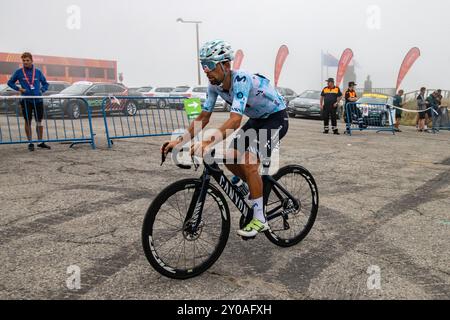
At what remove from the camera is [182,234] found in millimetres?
3357

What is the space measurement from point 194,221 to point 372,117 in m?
13.7

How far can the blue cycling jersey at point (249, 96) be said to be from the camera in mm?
3189

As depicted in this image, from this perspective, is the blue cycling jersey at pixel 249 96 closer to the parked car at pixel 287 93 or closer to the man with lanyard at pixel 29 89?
the man with lanyard at pixel 29 89

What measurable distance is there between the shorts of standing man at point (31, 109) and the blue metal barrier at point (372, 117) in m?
10.2

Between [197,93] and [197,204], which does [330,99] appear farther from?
[197,93]

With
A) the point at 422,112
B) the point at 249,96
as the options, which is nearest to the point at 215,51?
the point at 249,96

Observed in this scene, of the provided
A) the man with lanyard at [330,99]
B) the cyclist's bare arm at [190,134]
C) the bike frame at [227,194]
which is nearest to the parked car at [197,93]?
the man with lanyard at [330,99]

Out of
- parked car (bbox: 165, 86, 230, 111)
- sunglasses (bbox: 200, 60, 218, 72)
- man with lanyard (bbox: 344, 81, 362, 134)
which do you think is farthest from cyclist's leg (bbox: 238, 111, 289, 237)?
parked car (bbox: 165, 86, 230, 111)

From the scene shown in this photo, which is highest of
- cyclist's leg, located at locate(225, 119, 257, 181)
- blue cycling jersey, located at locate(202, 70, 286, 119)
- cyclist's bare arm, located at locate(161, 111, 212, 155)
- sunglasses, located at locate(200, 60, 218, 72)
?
sunglasses, located at locate(200, 60, 218, 72)

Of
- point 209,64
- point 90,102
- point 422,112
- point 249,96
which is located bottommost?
point 422,112

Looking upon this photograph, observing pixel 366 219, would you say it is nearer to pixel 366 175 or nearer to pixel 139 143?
pixel 366 175

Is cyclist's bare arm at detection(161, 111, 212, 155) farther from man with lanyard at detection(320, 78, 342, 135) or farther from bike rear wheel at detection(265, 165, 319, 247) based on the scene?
man with lanyard at detection(320, 78, 342, 135)

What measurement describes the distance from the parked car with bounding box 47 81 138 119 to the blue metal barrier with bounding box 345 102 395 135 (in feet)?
25.9

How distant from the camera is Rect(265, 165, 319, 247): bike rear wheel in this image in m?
3.92
